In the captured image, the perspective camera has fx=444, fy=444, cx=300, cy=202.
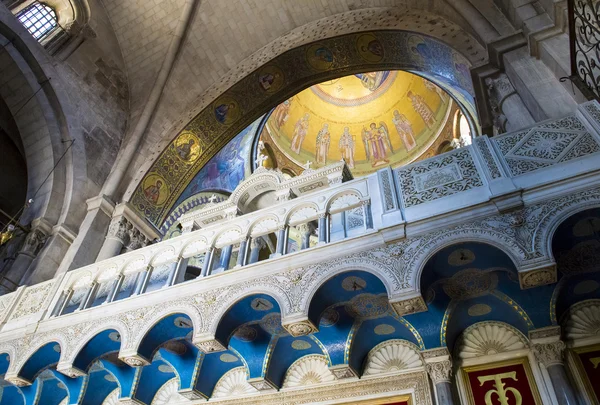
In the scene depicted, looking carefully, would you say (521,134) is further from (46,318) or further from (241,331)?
(46,318)

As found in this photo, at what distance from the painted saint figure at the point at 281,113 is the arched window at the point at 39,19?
8.72 m

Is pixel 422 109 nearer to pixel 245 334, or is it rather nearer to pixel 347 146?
pixel 347 146

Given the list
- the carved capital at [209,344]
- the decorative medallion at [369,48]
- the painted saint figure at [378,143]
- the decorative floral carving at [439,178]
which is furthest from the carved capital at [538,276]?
the painted saint figure at [378,143]

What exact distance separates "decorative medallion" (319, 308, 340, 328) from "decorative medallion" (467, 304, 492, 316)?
1.70 metres

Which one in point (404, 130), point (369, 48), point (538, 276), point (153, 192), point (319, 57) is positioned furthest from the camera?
point (404, 130)

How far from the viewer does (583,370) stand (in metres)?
4.91

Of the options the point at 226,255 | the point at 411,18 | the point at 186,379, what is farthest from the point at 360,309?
the point at 411,18

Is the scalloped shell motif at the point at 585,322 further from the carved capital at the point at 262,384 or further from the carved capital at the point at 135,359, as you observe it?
the carved capital at the point at 135,359

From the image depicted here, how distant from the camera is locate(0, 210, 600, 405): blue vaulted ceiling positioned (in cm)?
516

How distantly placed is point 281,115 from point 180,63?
6291mm

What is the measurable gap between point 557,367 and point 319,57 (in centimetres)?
1035

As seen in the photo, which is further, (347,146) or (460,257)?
(347,146)

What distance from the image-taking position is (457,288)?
5.54m

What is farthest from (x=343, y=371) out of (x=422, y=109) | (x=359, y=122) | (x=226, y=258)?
(x=359, y=122)
